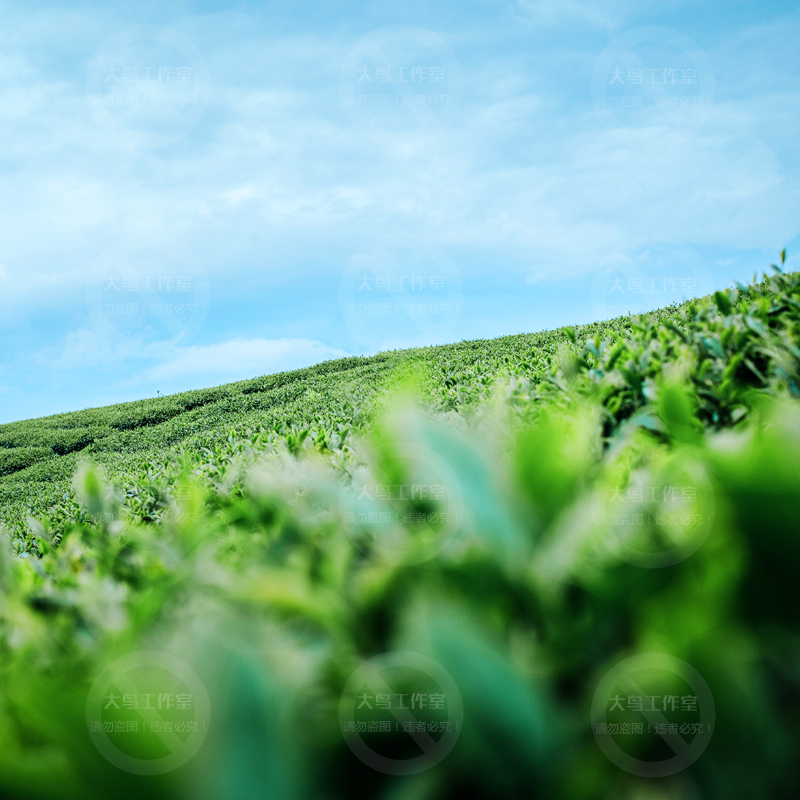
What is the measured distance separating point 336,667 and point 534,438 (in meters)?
0.37

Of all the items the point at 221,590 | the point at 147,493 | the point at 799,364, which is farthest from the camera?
the point at 147,493

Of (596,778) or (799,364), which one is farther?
(799,364)

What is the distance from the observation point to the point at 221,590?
1045 mm

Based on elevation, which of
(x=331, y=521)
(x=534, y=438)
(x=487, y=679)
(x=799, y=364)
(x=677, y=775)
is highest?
(x=799, y=364)

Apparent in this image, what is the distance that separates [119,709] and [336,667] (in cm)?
25

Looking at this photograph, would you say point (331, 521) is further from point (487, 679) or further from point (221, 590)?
point (487, 679)

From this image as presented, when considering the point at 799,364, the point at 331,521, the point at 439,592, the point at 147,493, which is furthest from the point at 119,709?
the point at 147,493

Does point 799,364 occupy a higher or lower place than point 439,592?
higher

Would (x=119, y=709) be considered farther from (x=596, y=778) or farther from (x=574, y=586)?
(x=574, y=586)

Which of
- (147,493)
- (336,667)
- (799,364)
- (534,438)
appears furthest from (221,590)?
(147,493)

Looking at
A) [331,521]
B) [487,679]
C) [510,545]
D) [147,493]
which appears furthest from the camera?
[147,493]

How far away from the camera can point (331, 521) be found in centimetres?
116

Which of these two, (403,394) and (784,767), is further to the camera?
(403,394)

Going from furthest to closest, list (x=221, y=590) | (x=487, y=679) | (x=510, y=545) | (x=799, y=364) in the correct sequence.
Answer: (x=799, y=364) < (x=221, y=590) < (x=510, y=545) < (x=487, y=679)
